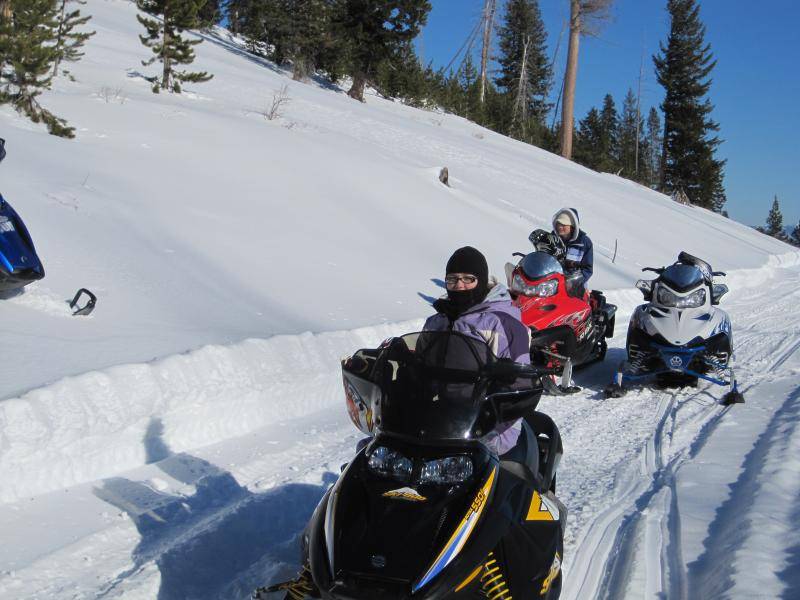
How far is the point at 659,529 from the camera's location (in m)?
3.94

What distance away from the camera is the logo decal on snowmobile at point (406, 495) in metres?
2.39

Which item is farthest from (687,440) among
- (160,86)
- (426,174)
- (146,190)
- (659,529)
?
(160,86)

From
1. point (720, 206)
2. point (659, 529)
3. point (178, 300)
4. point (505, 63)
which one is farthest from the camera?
point (720, 206)

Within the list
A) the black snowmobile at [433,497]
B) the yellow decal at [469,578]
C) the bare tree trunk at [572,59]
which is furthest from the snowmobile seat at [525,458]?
the bare tree trunk at [572,59]

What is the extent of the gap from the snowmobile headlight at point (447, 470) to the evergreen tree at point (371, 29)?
83.0 feet

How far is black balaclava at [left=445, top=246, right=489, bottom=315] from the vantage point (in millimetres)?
3246

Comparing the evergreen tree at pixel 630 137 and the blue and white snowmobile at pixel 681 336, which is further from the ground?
the evergreen tree at pixel 630 137

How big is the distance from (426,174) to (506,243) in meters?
3.07

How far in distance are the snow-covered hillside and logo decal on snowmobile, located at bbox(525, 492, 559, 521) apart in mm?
678

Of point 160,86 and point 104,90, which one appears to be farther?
point 160,86

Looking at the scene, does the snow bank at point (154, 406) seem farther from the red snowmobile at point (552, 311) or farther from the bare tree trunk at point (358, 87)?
the bare tree trunk at point (358, 87)

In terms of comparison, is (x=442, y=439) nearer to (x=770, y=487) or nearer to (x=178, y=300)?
(x=770, y=487)

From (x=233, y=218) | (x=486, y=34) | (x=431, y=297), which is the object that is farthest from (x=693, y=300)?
(x=486, y=34)

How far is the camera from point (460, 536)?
2334 millimetres
